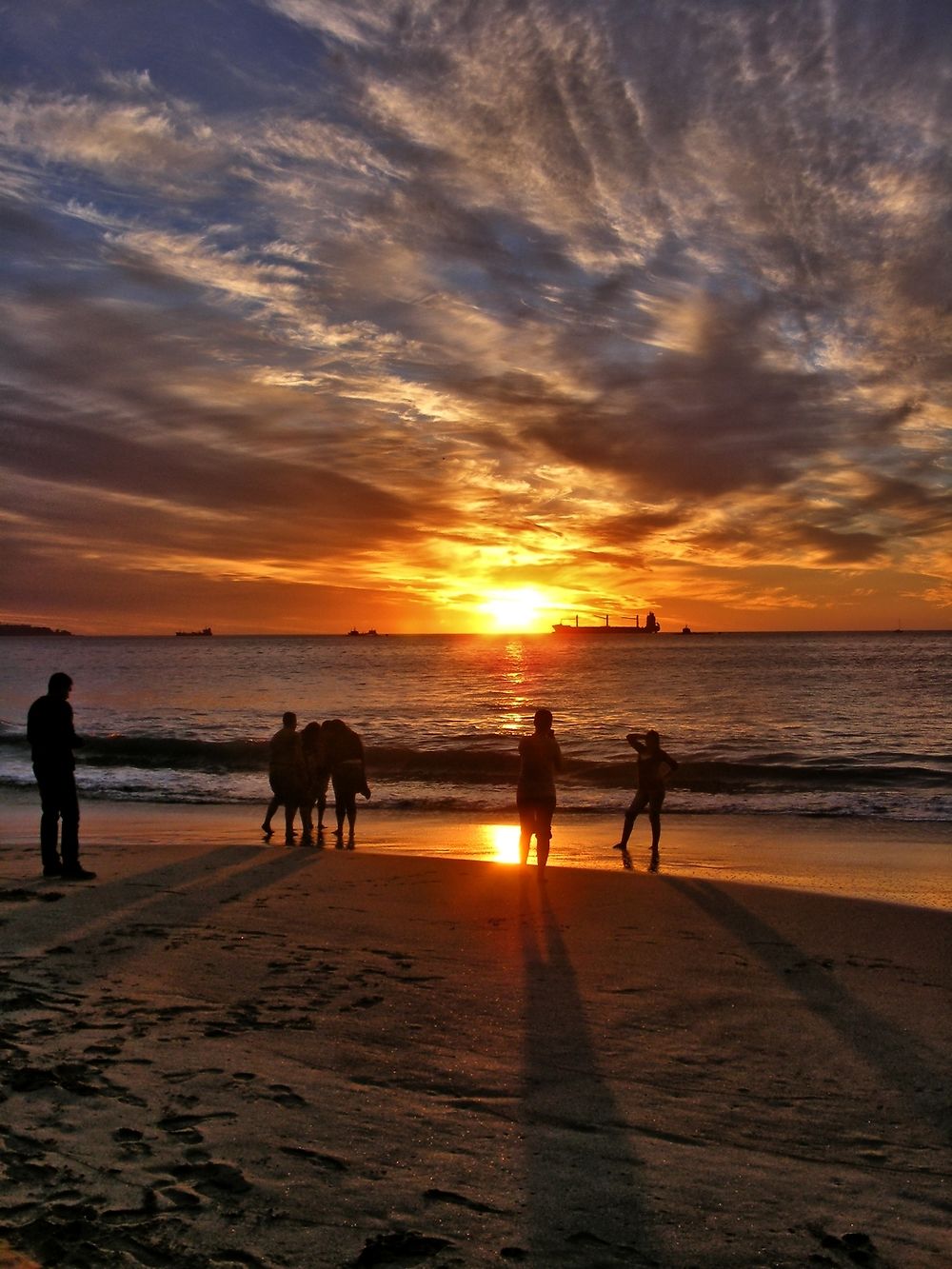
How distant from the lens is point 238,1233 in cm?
334

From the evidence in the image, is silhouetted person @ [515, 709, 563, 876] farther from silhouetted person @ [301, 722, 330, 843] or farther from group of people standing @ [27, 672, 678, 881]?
silhouetted person @ [301, 722, 330, 843]

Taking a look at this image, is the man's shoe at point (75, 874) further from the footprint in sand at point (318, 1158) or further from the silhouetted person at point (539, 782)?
the footprint in sand at point (318, 1158)

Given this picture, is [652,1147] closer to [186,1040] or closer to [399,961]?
[186,1040]

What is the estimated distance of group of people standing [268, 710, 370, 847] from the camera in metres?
13.9

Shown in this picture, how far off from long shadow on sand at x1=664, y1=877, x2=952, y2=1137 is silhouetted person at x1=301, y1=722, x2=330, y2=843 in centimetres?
694

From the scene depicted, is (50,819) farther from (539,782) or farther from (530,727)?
(530,727)

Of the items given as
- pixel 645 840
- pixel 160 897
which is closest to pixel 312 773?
pixel 645 840

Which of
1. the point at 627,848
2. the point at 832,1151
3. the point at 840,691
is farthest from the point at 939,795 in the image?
the point at 840,691

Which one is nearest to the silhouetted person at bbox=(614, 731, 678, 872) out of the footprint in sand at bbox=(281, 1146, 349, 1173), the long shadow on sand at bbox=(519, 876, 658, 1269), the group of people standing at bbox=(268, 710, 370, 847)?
the group of people standing at bbox=(268, 710, 370, 847)

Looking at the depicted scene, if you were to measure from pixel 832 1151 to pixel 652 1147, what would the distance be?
830 mm

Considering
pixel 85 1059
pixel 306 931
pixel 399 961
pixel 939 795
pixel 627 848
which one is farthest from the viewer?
pixel 939 795

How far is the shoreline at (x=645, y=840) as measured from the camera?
12266 millimetres

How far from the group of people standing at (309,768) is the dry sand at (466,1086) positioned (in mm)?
4849

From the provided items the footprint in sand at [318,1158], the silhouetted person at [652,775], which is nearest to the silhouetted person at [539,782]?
the silhouetted person at [652,775]
